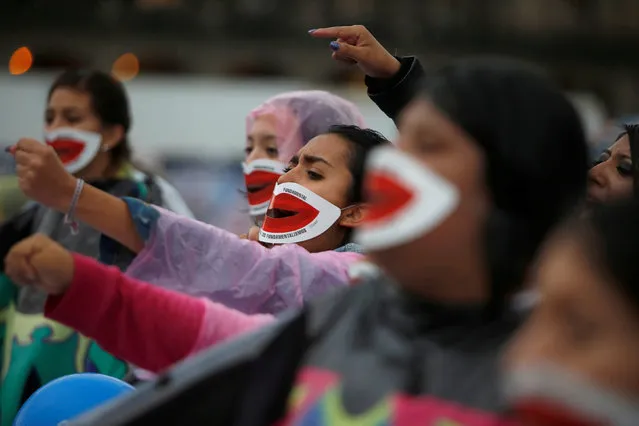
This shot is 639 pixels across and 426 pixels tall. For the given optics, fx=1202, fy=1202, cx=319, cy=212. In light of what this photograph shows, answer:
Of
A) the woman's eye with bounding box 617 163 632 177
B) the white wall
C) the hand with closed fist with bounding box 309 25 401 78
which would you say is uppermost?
the hand with closed fist with bounding box 309 25 401 78

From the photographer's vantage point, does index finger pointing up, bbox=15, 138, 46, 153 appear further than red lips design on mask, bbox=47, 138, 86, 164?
No

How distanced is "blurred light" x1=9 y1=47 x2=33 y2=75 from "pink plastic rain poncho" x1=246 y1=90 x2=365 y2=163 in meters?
16.6

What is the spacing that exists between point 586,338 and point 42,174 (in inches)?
70.6

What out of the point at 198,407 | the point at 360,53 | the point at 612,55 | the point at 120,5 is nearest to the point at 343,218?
the point at 360,53

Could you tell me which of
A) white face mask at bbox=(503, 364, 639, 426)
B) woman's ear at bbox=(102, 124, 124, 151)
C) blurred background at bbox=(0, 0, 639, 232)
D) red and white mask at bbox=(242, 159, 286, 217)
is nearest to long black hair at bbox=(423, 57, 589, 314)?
white face mask at bbox=(503, 364, 639, 426)

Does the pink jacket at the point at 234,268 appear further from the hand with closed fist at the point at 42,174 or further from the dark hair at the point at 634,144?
the dark hair at the point at 634,144

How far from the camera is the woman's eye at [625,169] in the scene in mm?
3270

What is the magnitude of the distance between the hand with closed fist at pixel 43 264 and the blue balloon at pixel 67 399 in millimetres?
917

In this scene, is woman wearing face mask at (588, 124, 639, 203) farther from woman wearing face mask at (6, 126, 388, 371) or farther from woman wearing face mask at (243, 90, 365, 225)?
woman wearing face mask at (6, 126, 388, 371)

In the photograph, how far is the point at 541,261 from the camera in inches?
74.5

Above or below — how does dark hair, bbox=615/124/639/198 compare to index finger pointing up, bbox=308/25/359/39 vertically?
below

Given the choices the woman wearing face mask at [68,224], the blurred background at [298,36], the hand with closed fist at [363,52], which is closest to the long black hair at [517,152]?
the hand with closed fist at [363,52]

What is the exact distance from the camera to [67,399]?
125 inches

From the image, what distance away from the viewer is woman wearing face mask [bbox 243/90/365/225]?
13.0 ft
